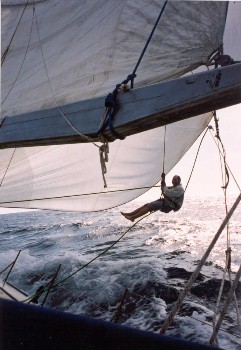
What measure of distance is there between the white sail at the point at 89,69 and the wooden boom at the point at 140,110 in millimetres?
547

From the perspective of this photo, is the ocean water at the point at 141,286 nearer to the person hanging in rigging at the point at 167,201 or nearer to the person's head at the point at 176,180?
the person hanging in rigging at the point at 167,201

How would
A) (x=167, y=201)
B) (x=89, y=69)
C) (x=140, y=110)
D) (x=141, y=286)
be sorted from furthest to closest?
(x=141, y=286) < (x=167, y=201) < (x=89, y=69) < (x=140, y=110)

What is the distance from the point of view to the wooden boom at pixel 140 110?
6.36 ft

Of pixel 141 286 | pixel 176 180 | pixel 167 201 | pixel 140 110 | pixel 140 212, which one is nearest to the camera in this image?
pixel 140 110

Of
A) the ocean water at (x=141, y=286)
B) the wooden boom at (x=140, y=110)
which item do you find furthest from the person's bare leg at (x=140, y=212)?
the wooden boom at (x=140, y=110)

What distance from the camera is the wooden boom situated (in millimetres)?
1938

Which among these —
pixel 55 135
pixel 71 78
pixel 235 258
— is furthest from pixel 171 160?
pixel 235 258

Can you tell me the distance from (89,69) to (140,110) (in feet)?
3.56

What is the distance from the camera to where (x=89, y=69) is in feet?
9.67

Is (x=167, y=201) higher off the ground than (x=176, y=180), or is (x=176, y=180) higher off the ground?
(x=176, y=180)

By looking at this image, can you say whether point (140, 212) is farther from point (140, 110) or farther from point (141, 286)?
point (141, 286)

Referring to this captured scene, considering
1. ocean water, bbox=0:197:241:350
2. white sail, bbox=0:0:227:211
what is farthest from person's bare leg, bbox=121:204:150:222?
ocean water, bbox=0:197:241:350

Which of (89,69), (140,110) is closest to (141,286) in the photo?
(89,69)

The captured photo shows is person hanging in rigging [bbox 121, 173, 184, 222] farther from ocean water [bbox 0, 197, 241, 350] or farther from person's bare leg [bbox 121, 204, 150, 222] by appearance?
ocean water [bbox 0, 197, 241, 350]
